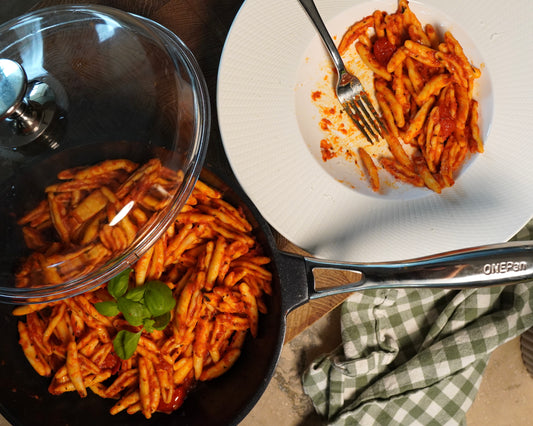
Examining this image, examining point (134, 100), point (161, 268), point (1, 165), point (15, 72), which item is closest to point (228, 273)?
point (161, 268)

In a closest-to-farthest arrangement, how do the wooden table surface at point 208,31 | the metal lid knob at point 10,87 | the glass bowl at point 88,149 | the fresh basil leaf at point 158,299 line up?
1. the metal lid knob at point 10,87
2. the glass bowl at point 88,149
3. the fresh basil leaf at point 158,299
4. the wooden table surface at point 208,31

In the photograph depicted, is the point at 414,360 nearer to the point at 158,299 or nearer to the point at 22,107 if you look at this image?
the point at 158,299

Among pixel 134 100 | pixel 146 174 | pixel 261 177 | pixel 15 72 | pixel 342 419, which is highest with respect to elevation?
pixel 15 72

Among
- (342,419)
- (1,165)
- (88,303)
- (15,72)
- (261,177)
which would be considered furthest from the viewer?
(342,419)

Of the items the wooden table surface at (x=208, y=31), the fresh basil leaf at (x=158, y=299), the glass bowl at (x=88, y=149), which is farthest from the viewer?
the wooden table surface at (x=208, y=31)

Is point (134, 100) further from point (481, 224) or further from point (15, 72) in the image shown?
point (481, 224)

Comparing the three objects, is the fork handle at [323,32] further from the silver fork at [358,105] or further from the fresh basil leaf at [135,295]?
the fresh basil leaf at [135,295]

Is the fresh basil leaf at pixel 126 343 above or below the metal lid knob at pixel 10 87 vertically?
below

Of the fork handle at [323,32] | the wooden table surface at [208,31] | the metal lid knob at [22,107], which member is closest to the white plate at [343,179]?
the fork handle at [323,32]

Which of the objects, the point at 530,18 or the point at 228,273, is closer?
the point at 228,273
